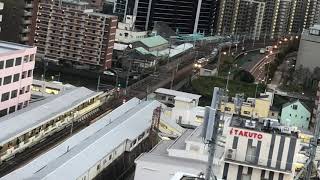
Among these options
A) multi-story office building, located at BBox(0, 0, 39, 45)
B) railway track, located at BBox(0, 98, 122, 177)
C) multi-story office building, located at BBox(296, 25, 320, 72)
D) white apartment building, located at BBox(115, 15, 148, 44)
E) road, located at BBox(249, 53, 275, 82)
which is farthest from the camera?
white apartment building, located at BBox(115, 15, 148, 44)

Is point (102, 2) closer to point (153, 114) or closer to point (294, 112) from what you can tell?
point (294, 112)

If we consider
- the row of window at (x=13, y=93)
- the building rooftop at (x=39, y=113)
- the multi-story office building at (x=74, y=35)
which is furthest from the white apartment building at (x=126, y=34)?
the row of window at (x=13, y=93)

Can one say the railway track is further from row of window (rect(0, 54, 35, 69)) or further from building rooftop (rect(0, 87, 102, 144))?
row of window (rect(0, 54, 35, 69))

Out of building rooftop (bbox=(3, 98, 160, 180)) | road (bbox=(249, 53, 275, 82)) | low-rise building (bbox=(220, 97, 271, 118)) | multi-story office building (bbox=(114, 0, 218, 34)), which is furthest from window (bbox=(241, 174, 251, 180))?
multi-story office building (bbox=(114, 0, 218, 34))

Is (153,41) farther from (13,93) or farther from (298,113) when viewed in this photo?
(13,93)

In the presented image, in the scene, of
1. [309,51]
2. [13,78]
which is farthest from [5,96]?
[309,51]

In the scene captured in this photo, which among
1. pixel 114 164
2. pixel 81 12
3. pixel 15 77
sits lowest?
pixel 114 164

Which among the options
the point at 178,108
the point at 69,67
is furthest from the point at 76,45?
the point at 178,108
